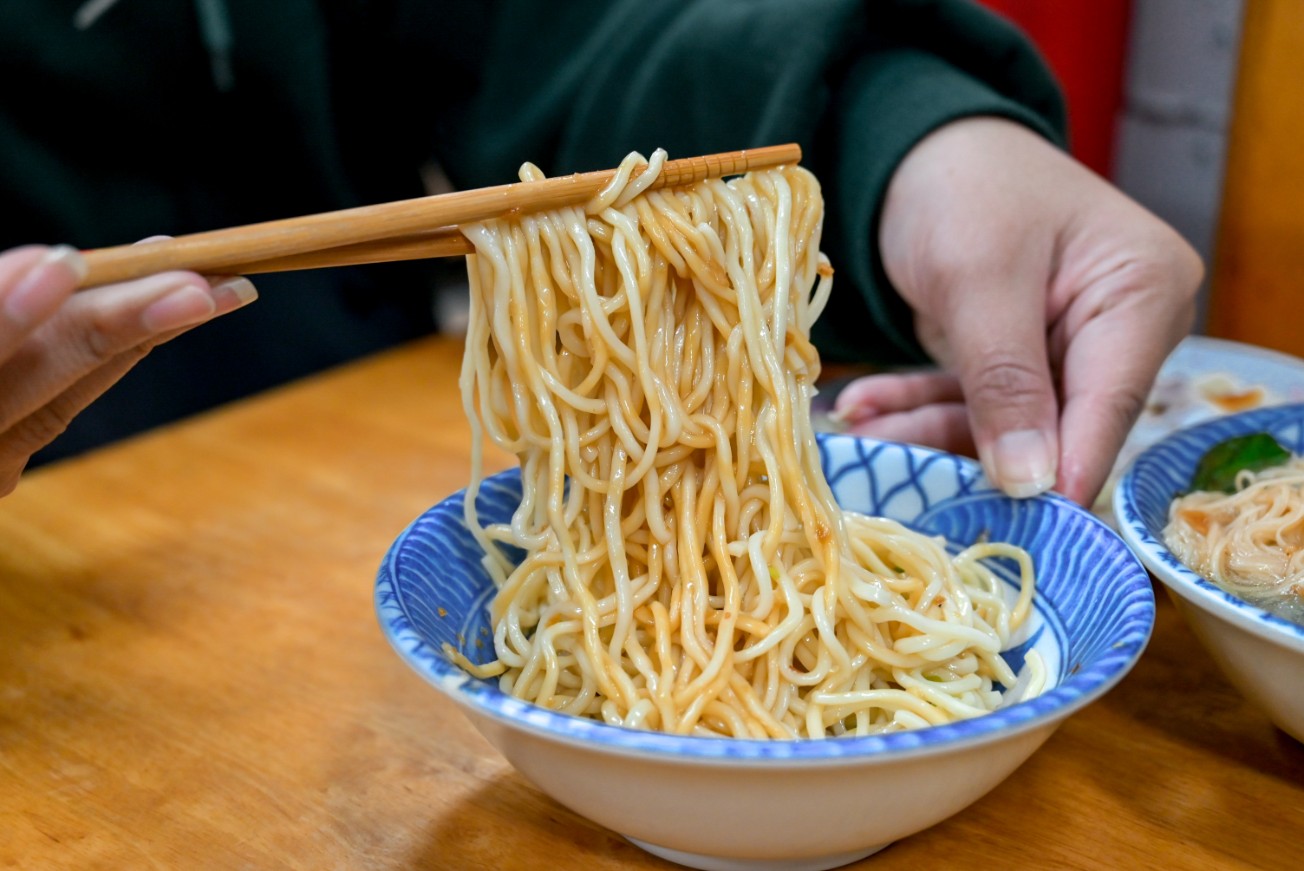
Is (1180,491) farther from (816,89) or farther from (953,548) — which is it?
(816,89)

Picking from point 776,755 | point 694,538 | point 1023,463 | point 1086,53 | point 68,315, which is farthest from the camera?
point 1086,53

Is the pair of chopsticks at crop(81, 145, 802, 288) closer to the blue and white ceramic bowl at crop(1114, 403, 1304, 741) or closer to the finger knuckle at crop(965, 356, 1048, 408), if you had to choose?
the finger knuckle at crop(965, 356, 1048, 408)

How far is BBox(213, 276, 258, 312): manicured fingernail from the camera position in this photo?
2.91 feet

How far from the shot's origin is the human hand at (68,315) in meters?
0.79

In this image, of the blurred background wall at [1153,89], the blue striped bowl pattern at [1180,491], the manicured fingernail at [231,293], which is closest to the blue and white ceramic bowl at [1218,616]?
the blue striped bowl pattern at [1180,491]

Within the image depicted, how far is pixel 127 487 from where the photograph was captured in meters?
1.83

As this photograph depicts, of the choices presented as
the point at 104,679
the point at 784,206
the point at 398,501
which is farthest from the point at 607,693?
the point at 398,501

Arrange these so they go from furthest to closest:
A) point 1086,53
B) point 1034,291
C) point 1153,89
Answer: point 1153,89, point 1086,53, point 1034,291

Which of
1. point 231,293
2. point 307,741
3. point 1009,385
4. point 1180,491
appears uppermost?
point 231,293

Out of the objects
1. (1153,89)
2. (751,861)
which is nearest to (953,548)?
(751,861)

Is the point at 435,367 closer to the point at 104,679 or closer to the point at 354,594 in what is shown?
the point at 354,594

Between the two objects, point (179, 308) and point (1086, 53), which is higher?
point (179, 308)

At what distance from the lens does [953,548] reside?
127cm

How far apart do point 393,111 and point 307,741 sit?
1.79 metres
